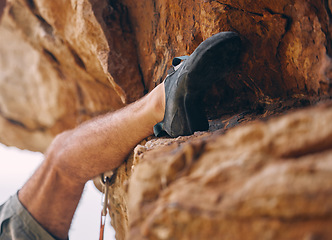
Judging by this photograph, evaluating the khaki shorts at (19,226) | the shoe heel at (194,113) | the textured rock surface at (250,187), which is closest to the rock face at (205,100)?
the textured rock surface at (250,187)

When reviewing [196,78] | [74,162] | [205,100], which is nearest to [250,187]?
[196,78]

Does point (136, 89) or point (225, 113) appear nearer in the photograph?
point (225, 113)

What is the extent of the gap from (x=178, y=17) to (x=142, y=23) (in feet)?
1.03

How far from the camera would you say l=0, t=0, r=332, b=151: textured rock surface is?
2.49ft

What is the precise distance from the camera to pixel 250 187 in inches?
11.2

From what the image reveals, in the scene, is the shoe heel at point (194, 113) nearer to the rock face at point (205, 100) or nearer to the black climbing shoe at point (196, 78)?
the black climbing shoe at point (196, 78)

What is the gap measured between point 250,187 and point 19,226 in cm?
134

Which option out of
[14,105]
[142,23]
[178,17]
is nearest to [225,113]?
[178,17]

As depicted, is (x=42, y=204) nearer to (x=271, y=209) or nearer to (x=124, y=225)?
(x=124, y=225)

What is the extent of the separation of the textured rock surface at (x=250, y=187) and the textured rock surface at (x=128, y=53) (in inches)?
18.2

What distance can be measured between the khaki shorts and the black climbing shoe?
0.89m

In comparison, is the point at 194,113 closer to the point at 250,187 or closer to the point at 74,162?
the point at 250,187

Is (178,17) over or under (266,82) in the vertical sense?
over

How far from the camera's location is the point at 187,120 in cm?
81
